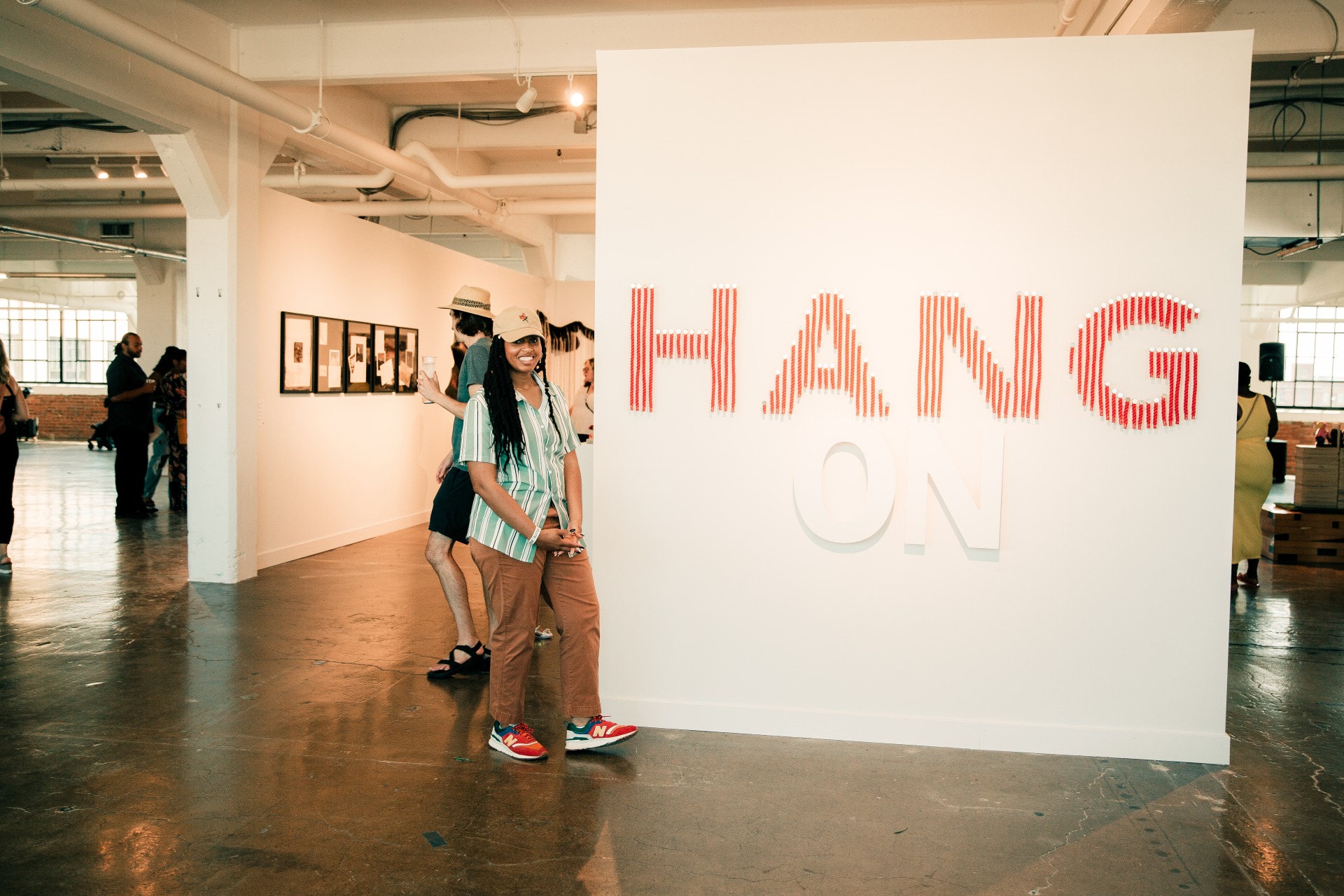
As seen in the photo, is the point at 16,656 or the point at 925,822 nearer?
the point at 925,822

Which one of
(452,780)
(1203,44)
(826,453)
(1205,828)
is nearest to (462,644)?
(452,780)

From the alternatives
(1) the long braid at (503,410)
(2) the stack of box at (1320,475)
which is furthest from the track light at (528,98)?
(2) the stack of box at (1320,475)

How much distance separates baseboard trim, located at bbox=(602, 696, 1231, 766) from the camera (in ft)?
11.7

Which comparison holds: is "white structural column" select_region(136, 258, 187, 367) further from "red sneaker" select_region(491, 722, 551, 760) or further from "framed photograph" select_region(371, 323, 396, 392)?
"red sneaker" select_region(491, 722, 551, 760)

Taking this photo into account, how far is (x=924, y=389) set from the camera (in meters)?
3.69

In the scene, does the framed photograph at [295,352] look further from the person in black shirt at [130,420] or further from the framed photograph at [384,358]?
the person in black shirt at [130,420]

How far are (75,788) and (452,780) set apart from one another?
1.23 meters

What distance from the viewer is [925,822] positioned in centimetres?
301

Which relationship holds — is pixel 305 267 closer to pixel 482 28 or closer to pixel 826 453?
pixel 482 28

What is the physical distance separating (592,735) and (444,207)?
7.76 metres

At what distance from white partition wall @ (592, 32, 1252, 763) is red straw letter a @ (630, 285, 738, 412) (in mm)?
10

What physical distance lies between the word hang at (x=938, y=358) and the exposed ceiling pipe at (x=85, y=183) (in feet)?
22.8

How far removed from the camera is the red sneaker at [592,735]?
3553 mm

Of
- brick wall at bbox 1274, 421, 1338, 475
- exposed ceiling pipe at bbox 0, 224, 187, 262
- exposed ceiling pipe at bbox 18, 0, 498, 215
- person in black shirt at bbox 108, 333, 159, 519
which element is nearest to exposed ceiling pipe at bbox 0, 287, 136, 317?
exposed ceiling pipe at bbox 0, 224, 187, 262
